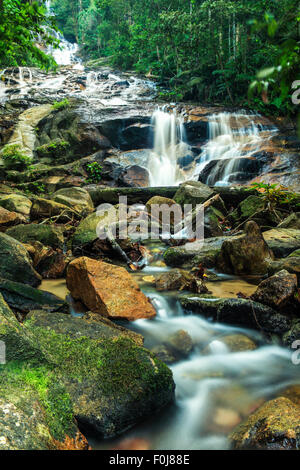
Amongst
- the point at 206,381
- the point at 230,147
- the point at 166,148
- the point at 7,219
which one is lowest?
the point at 206,381

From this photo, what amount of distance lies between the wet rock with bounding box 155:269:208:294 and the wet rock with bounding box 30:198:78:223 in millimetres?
3864

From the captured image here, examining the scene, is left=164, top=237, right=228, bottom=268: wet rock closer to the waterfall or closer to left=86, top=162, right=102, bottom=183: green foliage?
the waterfall

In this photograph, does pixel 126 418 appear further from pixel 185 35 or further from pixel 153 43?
pixel 153 43

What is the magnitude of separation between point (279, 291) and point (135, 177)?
34.6ft

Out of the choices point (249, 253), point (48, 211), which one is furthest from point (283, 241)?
point (48, 211)

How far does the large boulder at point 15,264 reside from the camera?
3744 millimetres

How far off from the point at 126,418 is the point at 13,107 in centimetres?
2060

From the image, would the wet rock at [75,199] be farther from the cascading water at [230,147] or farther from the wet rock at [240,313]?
Answer: the cascading water at [230,147]

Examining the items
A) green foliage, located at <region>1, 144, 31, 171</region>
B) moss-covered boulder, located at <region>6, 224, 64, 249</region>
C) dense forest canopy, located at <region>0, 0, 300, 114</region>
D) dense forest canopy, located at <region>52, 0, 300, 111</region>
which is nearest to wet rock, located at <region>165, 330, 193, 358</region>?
moss-covered boulder, located at <region>6, 224, 64, 249</region>

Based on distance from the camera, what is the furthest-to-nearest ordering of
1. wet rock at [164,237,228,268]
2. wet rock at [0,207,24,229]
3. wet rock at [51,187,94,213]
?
wet rock at [51,187,94,213] < wet rock at [0,207,24,229] < wet rock at [164,237,228,268]

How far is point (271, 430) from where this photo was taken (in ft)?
5.42

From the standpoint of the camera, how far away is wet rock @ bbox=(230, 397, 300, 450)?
159cm

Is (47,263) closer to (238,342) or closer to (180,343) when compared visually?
(180,343)

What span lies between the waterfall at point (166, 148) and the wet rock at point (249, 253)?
347 inches
